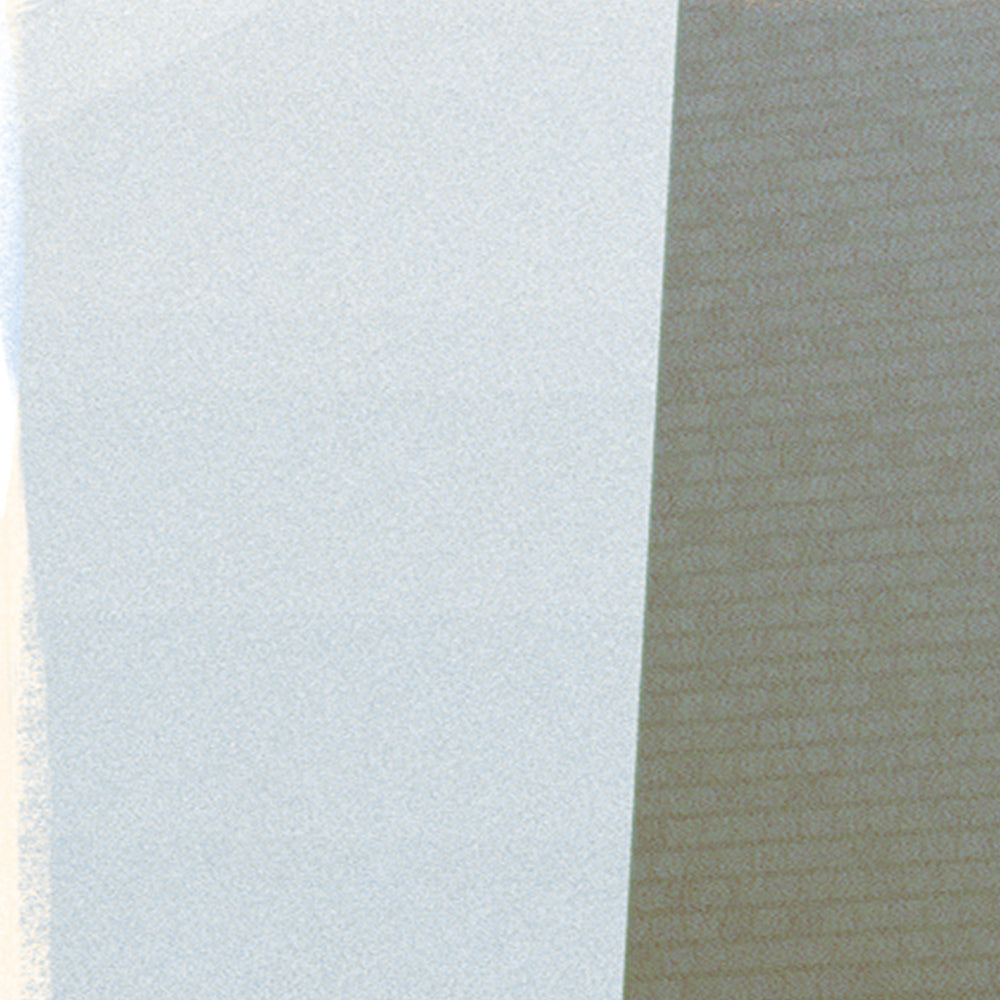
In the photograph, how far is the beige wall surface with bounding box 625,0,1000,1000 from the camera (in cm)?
157

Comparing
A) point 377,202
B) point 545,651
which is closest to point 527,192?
point 377,202

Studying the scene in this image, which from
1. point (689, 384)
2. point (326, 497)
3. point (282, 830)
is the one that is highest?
point (689, 384)

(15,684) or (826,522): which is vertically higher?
(826,522)

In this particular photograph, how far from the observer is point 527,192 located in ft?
5.59

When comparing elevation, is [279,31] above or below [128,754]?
above

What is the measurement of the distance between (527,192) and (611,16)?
24 centimetres

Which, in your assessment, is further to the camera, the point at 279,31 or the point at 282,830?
the point at 279,31

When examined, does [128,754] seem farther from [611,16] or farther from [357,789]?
[611,16]

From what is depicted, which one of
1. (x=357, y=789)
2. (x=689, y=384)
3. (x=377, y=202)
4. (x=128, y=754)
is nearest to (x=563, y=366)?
(x=689, y=384)

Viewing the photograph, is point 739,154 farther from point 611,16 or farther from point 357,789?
Answer: point 357,789

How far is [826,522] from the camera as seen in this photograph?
1610 mm

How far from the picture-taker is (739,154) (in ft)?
5.48

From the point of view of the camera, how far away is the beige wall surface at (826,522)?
5.15 feet

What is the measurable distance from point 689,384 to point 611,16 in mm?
455
